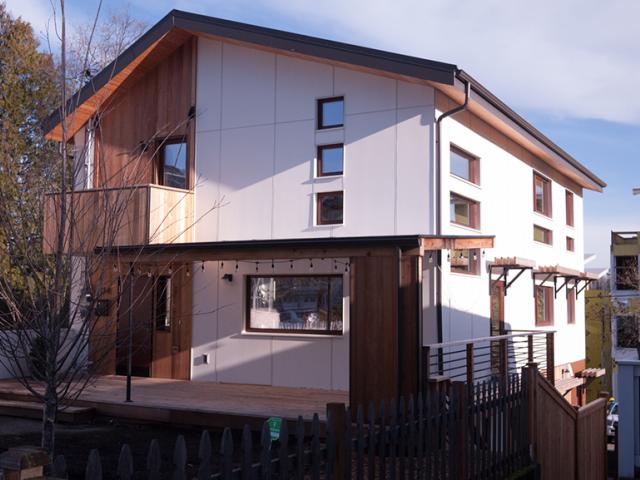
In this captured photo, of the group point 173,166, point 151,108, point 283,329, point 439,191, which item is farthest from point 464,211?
point 151,108

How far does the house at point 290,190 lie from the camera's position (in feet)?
44.7

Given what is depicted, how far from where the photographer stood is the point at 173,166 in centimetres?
1638

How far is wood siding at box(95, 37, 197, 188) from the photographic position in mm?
16205

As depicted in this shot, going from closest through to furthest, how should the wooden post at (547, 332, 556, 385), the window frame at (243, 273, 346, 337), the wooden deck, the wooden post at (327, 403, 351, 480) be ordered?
the wooden post at (327, 403, 351, 480), the wooden deck, the window frame at (243, 273, 346, 337), the wooden post at (547, 332, 556, 385)

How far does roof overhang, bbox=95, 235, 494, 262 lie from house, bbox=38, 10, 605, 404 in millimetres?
39

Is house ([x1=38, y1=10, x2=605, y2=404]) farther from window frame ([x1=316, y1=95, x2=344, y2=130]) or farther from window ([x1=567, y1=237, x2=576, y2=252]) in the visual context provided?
window ([x1=567, y1=237, x2=576, y2=252])

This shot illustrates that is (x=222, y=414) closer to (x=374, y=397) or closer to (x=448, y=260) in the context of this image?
(x=374, y=397)

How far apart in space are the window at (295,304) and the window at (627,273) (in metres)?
39.1

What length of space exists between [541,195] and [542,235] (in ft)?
3.56

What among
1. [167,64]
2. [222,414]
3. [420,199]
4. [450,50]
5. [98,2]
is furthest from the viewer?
[450,50]

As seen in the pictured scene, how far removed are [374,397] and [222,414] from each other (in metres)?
2.22

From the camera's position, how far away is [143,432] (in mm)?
11219

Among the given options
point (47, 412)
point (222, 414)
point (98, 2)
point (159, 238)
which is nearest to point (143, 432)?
point (222, 414)

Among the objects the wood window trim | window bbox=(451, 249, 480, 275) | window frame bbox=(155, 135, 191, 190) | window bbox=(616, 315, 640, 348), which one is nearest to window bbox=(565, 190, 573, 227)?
the wood window trim
